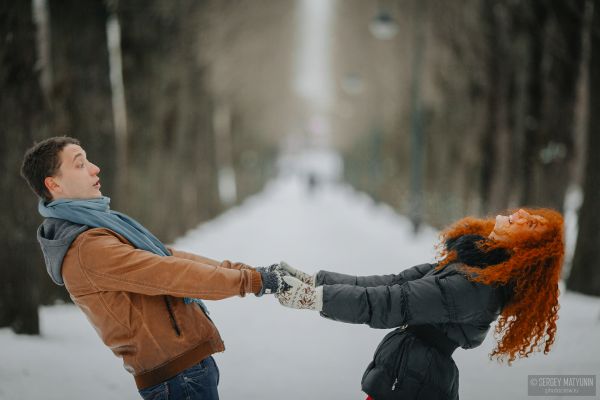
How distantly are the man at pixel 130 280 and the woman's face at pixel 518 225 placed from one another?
3.26ft

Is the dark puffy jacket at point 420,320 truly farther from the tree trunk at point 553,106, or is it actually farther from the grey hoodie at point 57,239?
the tree trunk at point 553,106

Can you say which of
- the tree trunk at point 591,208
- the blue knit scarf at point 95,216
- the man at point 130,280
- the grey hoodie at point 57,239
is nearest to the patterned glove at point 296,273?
the man at point 130,280

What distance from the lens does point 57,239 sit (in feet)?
6.91

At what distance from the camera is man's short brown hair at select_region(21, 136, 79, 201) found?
2248 millimetres

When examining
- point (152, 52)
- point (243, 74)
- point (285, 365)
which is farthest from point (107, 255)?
point (243, 74)

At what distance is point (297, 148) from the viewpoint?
82.8m

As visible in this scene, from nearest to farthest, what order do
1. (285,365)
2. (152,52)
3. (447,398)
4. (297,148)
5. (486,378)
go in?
(447,398) → (486,378) → (285,365) → (152,52) → (297,148)

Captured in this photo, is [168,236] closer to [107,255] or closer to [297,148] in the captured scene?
[107,255]

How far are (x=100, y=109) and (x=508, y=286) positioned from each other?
627 cm

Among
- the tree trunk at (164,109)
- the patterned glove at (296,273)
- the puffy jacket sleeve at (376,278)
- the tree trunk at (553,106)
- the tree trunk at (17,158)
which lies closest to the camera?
the patterned glove at (296,273)

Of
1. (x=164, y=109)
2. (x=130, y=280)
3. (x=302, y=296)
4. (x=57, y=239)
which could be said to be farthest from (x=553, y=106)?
(x=57, y=239)

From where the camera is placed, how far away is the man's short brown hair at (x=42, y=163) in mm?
2248

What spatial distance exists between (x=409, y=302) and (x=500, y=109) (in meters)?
9.69

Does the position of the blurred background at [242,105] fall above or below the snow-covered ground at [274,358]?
above
